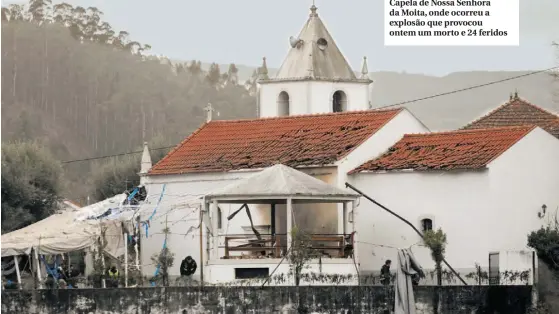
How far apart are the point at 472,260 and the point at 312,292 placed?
8361 mm

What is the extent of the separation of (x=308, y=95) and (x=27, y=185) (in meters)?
15.2

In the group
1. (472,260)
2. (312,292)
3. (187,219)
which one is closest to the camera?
(312,292)

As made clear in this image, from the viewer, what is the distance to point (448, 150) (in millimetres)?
56656

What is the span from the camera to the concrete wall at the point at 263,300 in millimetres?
47000

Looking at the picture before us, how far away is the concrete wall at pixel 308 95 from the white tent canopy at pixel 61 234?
45.4 ft

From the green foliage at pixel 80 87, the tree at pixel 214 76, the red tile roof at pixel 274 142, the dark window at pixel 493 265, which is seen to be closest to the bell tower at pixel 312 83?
the red tile roof at pixel 274 142

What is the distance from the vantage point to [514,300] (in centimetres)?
4756

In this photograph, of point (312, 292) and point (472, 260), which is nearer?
point (312, 292)

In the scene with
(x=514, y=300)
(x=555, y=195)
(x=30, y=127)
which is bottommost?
(x=514, y=300)

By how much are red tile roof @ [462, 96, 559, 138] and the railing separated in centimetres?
1207

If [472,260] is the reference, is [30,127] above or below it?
above

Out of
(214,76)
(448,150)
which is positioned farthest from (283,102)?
(214,76)

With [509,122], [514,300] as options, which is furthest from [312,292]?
[509,122]

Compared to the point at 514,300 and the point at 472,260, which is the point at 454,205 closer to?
the point at 472,260
